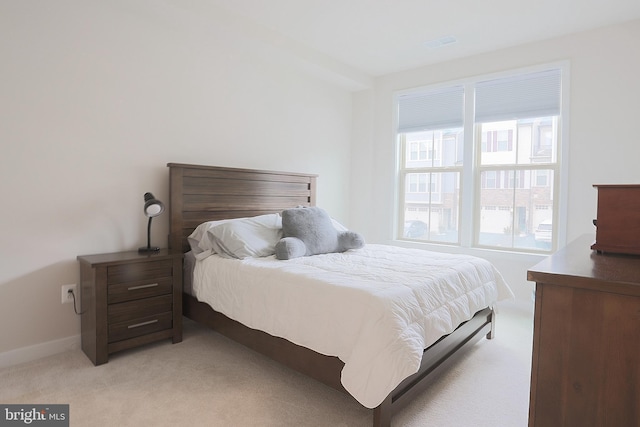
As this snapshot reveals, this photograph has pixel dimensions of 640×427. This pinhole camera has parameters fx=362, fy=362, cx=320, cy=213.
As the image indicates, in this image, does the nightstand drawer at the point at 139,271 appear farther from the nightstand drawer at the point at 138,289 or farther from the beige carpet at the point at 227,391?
the beige carpet at the point at 227,391

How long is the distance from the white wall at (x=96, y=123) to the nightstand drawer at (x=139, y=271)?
0.43 m

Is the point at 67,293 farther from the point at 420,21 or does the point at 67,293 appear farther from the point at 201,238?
the point at 420,21

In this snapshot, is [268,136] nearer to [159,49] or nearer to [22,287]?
[159,49]

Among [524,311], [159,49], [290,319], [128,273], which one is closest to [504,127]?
[524,311]

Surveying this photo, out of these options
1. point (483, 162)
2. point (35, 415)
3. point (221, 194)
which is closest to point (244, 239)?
point (221, 194)

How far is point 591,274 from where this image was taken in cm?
103

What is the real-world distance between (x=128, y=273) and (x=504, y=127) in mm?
3731

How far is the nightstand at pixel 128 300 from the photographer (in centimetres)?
231

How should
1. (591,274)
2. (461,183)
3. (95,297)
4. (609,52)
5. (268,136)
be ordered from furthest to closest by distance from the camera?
(461,183)
(268,136)
(609,52)
(95,297)
(591,274)

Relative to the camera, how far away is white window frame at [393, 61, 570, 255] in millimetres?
3395

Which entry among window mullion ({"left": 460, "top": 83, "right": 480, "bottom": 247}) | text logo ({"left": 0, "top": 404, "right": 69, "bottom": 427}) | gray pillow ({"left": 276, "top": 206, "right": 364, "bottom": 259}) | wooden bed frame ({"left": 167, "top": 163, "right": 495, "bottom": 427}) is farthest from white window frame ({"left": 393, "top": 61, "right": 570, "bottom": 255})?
text logo ({"left": 0, "top": 404, "right": 69, "bottom": 427})

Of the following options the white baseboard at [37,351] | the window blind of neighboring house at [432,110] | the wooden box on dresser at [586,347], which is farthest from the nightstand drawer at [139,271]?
the window blind of neighboring house at [432,110]

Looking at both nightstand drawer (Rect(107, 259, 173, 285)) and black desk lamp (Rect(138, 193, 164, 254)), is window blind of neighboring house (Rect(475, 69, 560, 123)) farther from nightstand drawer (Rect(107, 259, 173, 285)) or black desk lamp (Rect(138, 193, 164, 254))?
nightstand drawer (Rect(107, 259, 173, 285))

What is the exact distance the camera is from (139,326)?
8.17 feet
